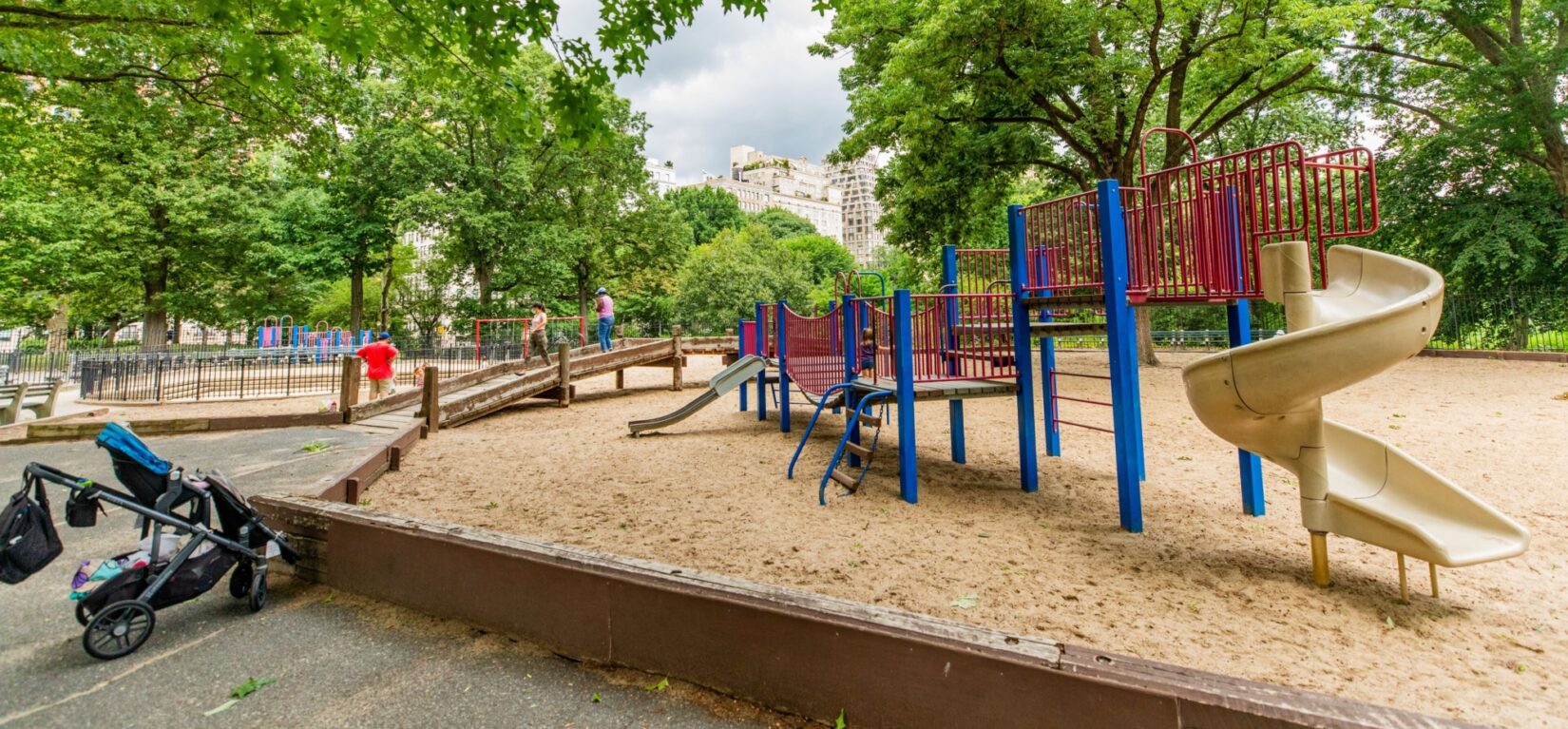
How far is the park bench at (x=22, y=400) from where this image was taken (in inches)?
418

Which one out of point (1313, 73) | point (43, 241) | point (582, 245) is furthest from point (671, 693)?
point (43, 241)

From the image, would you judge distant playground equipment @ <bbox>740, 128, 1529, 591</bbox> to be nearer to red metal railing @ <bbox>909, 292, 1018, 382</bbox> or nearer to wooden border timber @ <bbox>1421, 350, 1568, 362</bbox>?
red metal railing @ <bbox>909, 292, 1018, 382</bbox>

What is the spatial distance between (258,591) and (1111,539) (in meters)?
5.47

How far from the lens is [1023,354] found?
6168mm

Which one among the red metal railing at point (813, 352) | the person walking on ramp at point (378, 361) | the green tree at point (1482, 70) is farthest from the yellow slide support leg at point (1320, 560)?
the green tree at point (1482, 70)

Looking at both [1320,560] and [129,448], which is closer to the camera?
[129,448]

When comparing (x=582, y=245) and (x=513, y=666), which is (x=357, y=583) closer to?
(x=513, y=666)

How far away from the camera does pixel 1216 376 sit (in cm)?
362

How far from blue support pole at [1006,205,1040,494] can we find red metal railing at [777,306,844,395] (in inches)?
91.0

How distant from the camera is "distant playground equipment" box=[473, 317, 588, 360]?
21156 millimetres

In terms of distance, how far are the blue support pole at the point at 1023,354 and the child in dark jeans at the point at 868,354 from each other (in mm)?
1589

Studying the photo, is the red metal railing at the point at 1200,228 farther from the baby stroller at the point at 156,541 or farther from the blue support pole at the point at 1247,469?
the baby stroller at the point at 156,541

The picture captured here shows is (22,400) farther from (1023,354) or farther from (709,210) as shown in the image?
(709,210)

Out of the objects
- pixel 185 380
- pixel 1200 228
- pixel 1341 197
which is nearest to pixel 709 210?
pixel 185 380
